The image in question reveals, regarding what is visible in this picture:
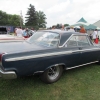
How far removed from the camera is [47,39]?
14.4 feet

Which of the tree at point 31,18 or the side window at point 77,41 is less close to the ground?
the tree at point 31,18

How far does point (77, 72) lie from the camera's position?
5172mm

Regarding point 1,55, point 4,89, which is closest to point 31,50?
point 1,55

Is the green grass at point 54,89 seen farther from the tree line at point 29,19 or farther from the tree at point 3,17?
the tree at point 3,17

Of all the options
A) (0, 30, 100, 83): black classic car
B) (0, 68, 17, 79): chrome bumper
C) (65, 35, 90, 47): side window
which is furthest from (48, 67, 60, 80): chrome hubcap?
(0, 68, 17, 79): chrome bumper

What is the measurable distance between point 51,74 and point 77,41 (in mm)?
1428

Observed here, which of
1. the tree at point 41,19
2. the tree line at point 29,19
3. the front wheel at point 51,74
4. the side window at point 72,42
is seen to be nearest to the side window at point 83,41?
the side window at point 72,42

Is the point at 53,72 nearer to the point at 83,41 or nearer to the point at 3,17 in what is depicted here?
the point at 83,41

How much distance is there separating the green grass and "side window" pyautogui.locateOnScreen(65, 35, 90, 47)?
1.07m

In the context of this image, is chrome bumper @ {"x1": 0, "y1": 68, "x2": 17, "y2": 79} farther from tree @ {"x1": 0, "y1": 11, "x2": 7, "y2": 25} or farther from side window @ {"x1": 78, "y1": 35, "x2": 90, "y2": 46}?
tree @ {"x1": 0, "y1": 11, "x2": 7, "y2": 25}

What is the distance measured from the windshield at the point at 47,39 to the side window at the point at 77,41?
379mm

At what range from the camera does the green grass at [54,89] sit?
140 inches

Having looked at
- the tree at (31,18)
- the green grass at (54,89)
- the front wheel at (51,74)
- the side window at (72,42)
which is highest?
the tree at (31,18)

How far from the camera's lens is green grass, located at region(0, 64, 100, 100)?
3.57m
